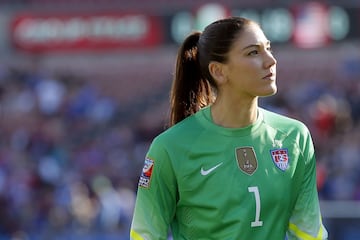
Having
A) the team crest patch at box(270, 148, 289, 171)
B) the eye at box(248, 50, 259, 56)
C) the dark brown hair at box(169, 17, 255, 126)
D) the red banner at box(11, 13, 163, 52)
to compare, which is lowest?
the red banner at box(11, 13, 163, 52)

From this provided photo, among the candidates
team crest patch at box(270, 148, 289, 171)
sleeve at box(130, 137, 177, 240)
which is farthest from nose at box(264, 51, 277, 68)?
sleeve at box(130, 137, 177, 240)

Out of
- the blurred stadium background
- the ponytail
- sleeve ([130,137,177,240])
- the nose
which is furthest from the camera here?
the blurred stadium background

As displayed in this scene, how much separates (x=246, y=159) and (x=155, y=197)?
15.3 inches

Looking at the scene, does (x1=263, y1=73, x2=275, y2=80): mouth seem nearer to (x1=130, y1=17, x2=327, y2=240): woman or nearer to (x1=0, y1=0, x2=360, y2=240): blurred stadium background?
(x1=130, y1=17, x2=327, y2=240): woman

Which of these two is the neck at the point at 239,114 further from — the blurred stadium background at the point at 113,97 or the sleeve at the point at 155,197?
the blurred stadium background at the point at 113,97

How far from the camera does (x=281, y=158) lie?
4402 millimetres

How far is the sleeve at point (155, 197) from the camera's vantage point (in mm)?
4395

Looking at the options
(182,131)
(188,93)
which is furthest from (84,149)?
(182,131)

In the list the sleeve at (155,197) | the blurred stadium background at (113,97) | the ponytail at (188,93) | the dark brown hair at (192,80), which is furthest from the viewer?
the blurred stadium background at (113,97)

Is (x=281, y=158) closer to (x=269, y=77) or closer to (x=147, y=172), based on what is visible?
(x=269, y=77)

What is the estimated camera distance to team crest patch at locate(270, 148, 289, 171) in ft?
Answer: 14.4

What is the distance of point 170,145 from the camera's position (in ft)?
14.5

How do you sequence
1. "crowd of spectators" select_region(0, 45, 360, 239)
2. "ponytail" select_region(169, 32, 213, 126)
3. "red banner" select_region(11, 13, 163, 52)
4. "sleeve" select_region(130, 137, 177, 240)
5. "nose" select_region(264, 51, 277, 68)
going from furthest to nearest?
"red banner" select_region(11, 13, 163, 52)
"crowd of spectators" select_region(0, 45, 360, 239)
"ponytail" select_region(169, 32, 213, 126)
"sleeve" select_region(130, 137, 177, 240)
"nose" select_region(264, 51, 277, 68)

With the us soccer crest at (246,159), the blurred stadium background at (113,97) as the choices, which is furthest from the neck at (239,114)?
the blurred stadium background at (113,97)
